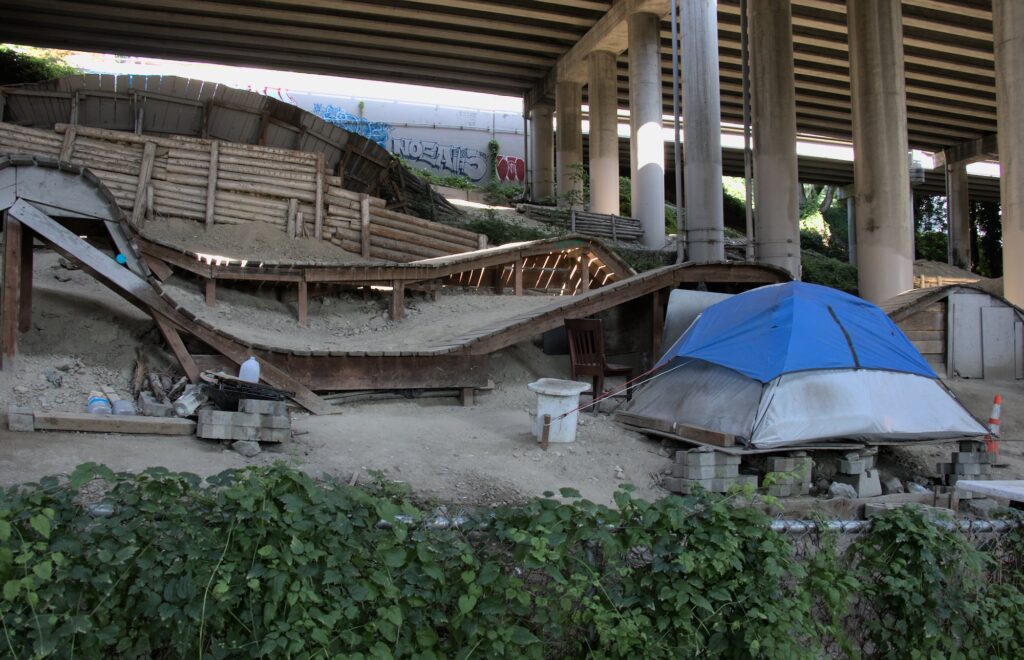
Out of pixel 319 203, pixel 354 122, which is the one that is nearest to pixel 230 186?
pixel 319 203

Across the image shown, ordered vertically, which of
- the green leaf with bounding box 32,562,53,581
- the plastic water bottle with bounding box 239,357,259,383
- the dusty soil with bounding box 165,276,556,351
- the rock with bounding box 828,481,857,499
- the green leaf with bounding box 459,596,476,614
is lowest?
the rock with bounding box 828,481,857,499

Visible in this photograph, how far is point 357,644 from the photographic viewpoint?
306 cm

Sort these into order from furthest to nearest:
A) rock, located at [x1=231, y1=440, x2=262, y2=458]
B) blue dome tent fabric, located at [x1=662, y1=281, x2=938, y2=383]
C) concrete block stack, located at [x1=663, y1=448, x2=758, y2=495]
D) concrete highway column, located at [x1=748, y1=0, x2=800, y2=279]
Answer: concrete highway column, located at [x1=748, y1=0, x2=800, y2=279] → blue dome tent fabric, located at [x1=662, y1=281, x2=938, y2=383] → concrete block stack, located at [x1=663, y1=448, x2=758, y2=495] → rock, located at [x1=231, y1=440, x2=262, y2=458]

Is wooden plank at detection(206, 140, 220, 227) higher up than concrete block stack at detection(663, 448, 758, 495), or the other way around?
wooden plank at detection(206, 140, 220, 227)

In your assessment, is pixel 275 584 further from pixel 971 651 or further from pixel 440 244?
pixel 440 244

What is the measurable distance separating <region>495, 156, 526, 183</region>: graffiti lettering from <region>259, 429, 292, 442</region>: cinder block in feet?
102

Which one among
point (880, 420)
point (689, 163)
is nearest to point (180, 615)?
point (880, 420)

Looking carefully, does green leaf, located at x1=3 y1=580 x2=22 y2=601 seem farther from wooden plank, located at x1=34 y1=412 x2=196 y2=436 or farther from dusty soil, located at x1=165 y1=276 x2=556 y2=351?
dusty soil, located at x1=165 y1=276 x2=556 y2=351

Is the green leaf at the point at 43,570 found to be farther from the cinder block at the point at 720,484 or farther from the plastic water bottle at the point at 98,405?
the cinder block at the point at 720,484

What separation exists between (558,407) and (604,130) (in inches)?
840

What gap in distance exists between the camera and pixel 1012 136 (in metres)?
18.2

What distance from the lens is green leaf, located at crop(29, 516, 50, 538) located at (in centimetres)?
283

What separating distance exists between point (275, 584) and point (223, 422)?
13.6 ft

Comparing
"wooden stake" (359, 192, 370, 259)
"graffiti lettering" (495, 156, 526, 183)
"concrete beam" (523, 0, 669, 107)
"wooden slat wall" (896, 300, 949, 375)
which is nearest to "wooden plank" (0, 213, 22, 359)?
"wooden stake" (359, 192, 370, 259)
